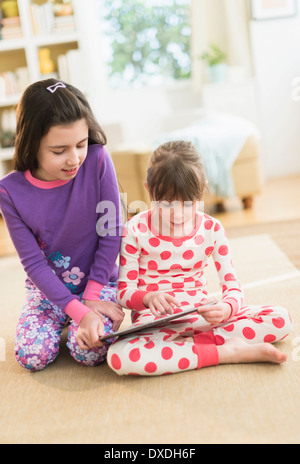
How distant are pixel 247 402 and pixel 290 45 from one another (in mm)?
3271

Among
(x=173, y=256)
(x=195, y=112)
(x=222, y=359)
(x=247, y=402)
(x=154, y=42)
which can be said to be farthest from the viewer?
(x=154, y=42)

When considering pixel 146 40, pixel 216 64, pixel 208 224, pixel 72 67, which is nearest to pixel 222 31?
pixel 216 64

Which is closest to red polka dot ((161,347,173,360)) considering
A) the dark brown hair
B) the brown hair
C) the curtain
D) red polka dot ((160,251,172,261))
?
red polka dot ((160,251,172,261))

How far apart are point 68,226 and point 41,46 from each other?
106 inches

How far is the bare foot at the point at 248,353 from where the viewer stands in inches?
43.4

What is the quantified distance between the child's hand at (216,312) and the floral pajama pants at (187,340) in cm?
7

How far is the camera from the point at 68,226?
130cm

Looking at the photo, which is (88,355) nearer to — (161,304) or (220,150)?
(161,304)

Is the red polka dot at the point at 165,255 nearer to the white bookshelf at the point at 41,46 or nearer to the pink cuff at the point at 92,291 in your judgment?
the pink cuff at the point at 92,291

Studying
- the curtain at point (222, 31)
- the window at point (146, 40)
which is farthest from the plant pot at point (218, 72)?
the window at point (146, 40)

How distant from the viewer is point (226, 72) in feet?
12.5

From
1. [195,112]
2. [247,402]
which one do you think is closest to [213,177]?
[195,112]

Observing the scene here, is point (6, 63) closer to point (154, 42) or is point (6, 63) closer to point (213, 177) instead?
point (154, 42)

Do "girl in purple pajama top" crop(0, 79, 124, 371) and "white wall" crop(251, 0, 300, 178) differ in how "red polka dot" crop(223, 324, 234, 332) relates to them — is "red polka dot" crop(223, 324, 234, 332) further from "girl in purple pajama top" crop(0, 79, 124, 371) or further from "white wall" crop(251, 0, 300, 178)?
"white wall" crop(251, 0, 300, 178)
